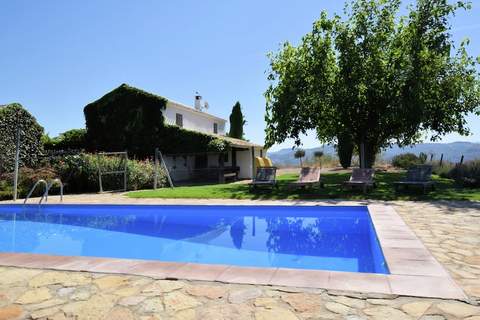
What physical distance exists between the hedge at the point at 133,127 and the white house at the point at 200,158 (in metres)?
0.95

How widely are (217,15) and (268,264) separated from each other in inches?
519

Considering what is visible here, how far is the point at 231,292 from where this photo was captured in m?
3.91

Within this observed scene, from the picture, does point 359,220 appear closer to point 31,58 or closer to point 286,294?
point 286,294

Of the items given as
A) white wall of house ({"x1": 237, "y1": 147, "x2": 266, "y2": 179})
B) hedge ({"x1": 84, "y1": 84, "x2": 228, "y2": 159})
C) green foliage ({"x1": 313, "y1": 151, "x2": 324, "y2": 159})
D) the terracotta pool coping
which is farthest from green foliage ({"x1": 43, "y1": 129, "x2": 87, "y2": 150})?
the terracotta pool coping

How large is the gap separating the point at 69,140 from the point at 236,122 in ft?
64.7

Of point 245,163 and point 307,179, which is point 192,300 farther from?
point 245,163

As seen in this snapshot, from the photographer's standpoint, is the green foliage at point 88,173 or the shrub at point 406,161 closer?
the green foliage at point 88,173

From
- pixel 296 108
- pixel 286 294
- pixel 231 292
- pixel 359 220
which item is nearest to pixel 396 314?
pixel 286 294

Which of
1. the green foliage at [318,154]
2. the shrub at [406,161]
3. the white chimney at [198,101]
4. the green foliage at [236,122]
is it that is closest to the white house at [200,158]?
the white chimney at [198,101]

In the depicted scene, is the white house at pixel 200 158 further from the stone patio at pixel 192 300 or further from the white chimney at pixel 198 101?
the stone patio at pixel 192 300

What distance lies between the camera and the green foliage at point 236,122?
4181 cm

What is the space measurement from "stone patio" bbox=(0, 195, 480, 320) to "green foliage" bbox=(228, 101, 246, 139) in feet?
122

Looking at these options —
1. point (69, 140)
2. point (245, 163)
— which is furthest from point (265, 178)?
point (69, 140)

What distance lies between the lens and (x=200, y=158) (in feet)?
92.6
